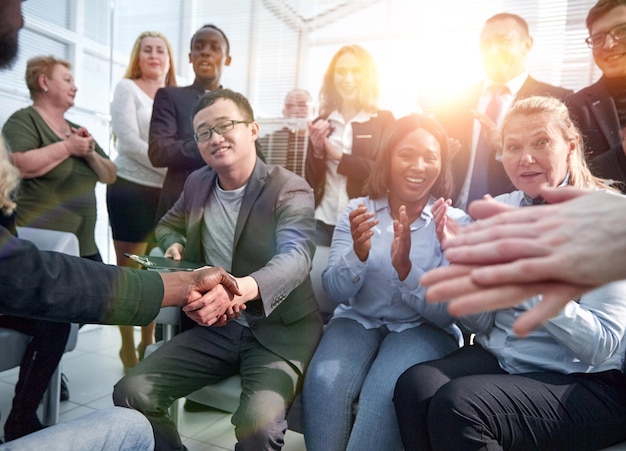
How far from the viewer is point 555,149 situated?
1.45 metres

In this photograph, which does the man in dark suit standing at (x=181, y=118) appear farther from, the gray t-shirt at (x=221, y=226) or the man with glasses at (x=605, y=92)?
the man with glasses at (x=605, y=92)

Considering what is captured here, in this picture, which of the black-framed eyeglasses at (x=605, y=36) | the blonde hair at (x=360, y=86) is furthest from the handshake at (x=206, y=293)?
the black-framed eyeglasses at (x=605, y=36)

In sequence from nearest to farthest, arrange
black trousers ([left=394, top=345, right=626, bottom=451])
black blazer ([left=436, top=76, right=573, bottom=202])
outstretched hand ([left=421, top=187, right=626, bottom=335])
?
outstretched hand ([left=421, top=187, right=626, bottom=335]), black trousers ([left=394, top=345, right=626, bottom=451]), black blazer ([left=436, top=76, right=573, bottom=202])

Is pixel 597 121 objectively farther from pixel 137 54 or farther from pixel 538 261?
pixel 137 54

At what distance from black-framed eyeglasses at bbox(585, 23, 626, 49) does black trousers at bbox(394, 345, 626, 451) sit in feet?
Answer: 4.42

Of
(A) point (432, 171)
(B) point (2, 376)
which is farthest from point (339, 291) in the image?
(B) point (2, 376)

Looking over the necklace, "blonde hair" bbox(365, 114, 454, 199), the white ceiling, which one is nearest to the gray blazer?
"blonde hair" bbox(365, 114, 454, 199)

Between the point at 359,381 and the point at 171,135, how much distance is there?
5.24ft

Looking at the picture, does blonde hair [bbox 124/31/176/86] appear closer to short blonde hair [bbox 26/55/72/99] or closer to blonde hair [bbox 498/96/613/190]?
short blonde hair [bbox 26/55/72/99]

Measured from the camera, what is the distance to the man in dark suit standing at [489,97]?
2023mm

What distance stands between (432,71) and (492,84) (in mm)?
682

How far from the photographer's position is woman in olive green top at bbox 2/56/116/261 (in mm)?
2328

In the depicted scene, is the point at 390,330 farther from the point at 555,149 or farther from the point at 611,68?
the point at 611,68

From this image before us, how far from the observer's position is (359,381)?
1.44 meters
